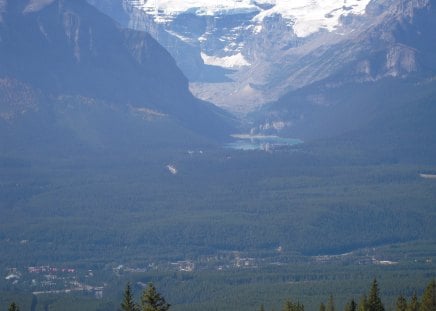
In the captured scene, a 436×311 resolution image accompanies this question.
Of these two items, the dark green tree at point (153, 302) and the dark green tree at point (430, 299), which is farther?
the dark green tree at point (430, 299)

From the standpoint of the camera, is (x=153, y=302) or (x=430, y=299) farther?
(x=430, y=299)

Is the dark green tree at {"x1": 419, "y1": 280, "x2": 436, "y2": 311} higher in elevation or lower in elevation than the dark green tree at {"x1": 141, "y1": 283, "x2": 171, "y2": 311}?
higher

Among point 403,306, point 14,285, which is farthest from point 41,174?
point 403,306

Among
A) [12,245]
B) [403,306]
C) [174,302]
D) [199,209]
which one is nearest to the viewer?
[403,306]

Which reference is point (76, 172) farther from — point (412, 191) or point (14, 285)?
point (14, 285)

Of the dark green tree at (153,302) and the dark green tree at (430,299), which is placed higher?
the dark green tree at (430,299)

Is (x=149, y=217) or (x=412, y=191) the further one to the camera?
(x=412, y=191)

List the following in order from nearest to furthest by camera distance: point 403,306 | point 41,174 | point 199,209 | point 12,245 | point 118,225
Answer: point 403,306
point 12,245
point 118,225
point 199,209
point 41,174

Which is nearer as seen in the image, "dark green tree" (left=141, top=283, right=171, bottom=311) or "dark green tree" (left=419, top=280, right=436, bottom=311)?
"dark green tree" (left=141, top=283, right=171, bottom=311)

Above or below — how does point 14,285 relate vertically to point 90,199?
below

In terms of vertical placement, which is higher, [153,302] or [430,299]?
[430,299]

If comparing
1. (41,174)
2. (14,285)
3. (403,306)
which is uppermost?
(41,174)
